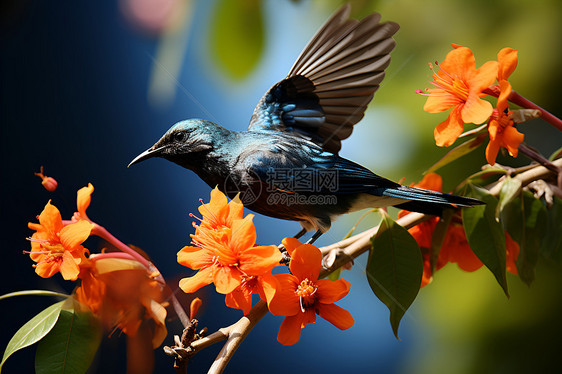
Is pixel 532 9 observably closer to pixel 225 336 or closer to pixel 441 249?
pixel 441 249

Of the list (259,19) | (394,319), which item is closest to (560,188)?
(394,319)

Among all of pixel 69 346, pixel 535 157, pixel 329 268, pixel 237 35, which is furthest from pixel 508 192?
pixel 237 35

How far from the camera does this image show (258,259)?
30 centimetres

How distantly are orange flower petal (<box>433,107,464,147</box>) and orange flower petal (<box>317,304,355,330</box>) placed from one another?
0.15 meters

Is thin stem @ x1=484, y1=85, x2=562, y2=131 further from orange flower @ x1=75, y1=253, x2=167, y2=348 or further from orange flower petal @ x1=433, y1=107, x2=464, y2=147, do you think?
orange flower @ x1=75, y1=253, x2=167, y2=348

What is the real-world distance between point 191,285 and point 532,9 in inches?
30.0

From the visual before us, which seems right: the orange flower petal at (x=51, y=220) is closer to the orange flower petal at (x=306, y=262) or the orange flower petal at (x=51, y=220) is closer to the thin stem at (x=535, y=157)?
the orange flower petal at (x=306, y=262)

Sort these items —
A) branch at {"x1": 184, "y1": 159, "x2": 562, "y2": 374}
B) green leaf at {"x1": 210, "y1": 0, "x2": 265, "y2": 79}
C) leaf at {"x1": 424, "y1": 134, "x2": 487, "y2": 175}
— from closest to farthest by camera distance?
1. branch at {"x1": 184, "y1": 159, "x2": 562, "y2": 374}
2. leaf at {"x1": 424, "y1": 134, "x2": 487, "y2": 175}
3. green leaf at {"x1": 210, "y1": 0, "x2": 265, "y2": 79}

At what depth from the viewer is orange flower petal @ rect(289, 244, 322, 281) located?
1.02 feet

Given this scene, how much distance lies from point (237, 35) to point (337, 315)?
2.03ft

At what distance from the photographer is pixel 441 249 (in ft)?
1.44

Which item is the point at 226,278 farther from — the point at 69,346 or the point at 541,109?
the point at 541,109

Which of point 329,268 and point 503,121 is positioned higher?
point 503,121

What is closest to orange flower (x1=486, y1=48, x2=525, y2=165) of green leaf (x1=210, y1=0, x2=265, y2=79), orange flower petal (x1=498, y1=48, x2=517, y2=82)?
orange flower petal (x1=498, y1=48, x2=517, y2=82)
